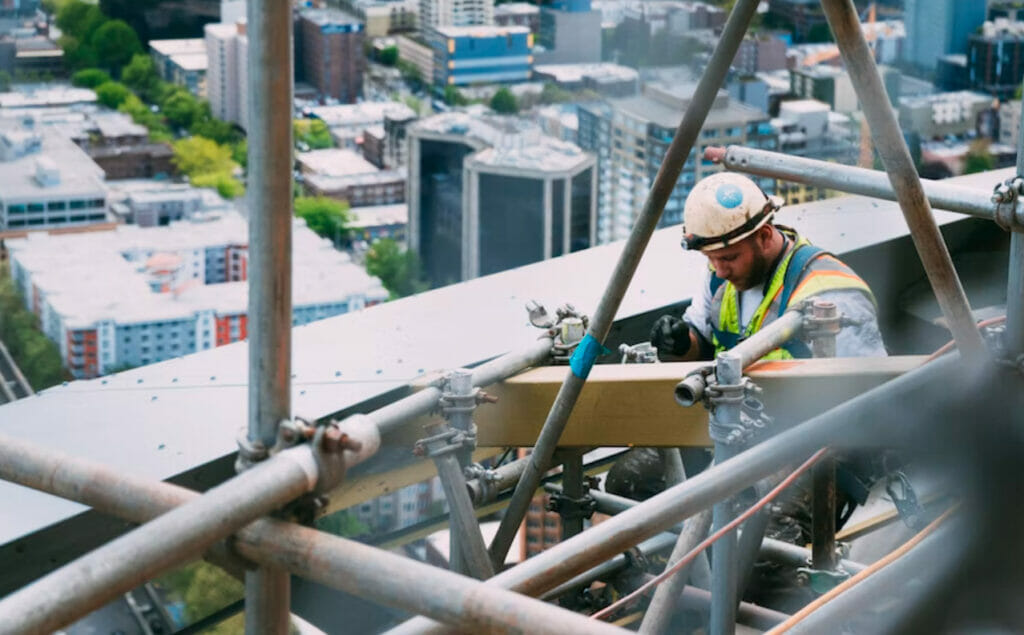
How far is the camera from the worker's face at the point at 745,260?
2.78m

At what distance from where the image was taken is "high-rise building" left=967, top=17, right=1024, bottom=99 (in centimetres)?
2295

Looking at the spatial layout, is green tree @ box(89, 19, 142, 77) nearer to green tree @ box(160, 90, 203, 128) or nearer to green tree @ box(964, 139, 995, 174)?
green tree @ box(160, 90, 203, 128)

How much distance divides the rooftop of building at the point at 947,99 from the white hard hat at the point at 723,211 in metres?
23.5

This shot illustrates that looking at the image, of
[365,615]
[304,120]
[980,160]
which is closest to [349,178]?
[304,120]

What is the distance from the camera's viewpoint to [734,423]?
6.49 feet

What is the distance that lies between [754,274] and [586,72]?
30290mm

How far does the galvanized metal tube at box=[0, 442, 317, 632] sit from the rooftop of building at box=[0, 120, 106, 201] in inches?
1014

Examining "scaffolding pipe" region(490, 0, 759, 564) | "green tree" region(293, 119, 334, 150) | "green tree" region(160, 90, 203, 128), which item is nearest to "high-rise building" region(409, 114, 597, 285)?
"green tree" region(293, 119, 334, 150)

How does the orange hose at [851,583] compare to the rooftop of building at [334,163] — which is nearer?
the orange hose at [851,583]

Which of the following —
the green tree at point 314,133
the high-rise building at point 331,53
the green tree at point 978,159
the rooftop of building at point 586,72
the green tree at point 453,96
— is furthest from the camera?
the green tree at point 453,96

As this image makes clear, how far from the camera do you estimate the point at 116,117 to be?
31594 mm

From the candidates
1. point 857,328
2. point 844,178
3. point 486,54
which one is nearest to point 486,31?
point 486,54

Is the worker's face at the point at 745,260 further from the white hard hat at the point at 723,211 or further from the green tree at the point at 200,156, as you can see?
the green tree at the point at 200,156

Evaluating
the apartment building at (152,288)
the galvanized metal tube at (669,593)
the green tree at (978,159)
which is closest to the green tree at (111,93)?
the apartment building at (152,288)
